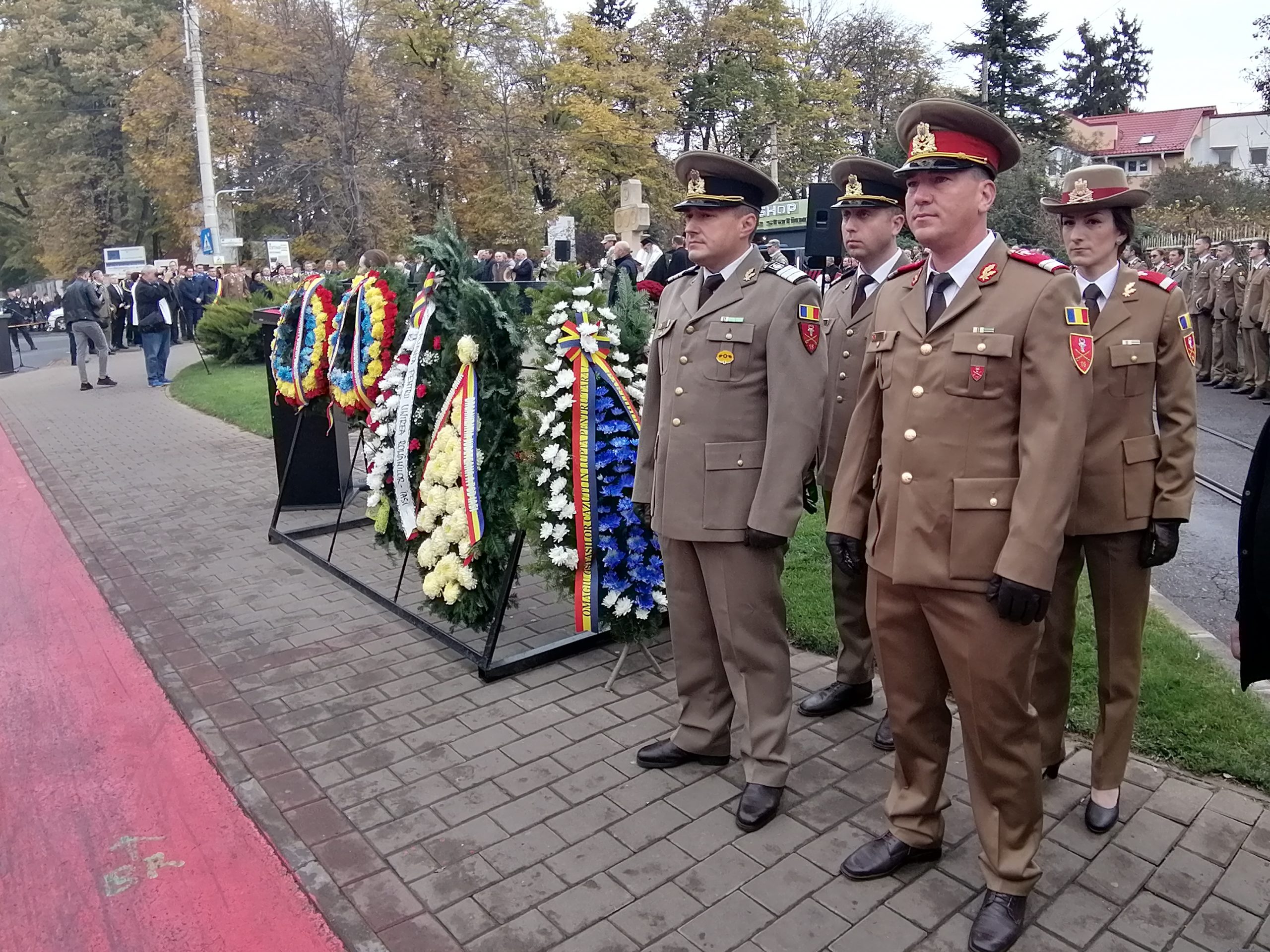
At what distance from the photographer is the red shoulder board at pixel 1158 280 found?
3.22 m

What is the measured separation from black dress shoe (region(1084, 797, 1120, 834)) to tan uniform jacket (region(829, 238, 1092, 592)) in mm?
1249

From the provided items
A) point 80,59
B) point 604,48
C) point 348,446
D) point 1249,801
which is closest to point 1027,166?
point 604,48

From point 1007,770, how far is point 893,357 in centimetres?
123

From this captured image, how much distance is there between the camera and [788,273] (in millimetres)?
3525

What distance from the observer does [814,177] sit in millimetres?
44094

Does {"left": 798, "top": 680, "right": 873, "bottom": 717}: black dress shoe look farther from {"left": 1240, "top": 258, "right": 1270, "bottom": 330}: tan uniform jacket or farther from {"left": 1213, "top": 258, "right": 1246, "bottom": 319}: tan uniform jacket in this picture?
{"left": 1213, "top": 258, "right": 1246, "bottom": 319}: tan uniform jacket

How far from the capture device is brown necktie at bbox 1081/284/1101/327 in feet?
10.8

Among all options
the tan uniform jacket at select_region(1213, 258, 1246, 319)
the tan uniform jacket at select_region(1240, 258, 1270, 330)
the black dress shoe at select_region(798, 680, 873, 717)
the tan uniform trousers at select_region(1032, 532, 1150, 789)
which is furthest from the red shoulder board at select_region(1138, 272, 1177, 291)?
the tan uniform jacket at select_region(1213, 258, 1246, 319)

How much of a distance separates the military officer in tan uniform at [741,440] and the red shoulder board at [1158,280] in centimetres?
107

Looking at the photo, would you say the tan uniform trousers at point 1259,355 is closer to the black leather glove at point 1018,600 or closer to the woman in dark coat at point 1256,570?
the woman in dark coat at point 1256,570

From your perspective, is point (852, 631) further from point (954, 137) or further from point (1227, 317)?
point (1227, 317)

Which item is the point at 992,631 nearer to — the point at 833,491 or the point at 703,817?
the point at 833,491

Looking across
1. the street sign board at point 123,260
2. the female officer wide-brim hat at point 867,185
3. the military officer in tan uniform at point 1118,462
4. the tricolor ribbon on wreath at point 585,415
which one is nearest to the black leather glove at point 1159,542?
the military officer in tan uniform at point 1118,462

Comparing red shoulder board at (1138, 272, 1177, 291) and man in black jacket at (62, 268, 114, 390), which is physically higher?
red shoulder board at (1138, 272, 1177, 291)
